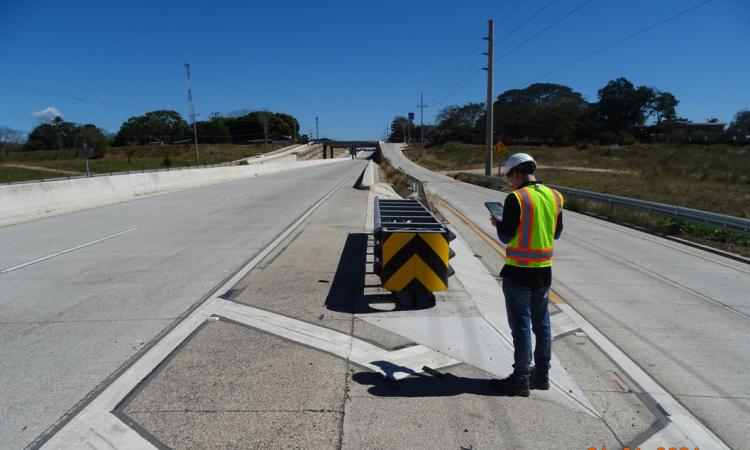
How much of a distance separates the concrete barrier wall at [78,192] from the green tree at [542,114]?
108449mm

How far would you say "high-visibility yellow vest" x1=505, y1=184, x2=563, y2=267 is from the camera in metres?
3.93

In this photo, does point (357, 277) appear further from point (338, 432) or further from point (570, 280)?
point (338, 432)

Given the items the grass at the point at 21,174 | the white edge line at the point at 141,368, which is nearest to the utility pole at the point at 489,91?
the white edge line at the point at 141,368

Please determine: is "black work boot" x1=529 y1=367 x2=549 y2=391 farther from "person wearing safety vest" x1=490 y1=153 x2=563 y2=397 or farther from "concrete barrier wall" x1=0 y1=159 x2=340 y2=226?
"concrete barrier wall" x1=0 y1=159 x2=340 y2=226

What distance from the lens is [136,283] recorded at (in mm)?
7375

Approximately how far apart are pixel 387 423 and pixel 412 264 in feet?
9.32

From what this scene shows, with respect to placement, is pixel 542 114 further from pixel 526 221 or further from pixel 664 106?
pixel 526 221

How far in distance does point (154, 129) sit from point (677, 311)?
156602 millimetres

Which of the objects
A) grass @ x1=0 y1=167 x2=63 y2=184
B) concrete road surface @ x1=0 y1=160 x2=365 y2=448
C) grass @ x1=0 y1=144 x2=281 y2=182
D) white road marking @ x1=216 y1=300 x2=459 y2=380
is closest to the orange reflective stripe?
white road marking @ x1=216 y1=300 x2=459 y2=380

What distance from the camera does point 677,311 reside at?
653 centimetres

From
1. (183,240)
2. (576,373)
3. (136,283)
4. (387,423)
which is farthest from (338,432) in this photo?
(183,240)

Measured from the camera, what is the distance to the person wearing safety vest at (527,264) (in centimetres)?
394

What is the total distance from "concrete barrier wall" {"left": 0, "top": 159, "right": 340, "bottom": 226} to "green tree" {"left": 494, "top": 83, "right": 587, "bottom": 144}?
108 meters

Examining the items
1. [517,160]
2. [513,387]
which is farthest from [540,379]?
[517,160]
